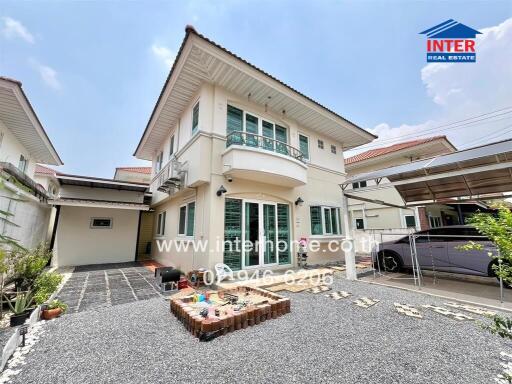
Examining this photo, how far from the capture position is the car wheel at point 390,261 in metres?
7.90

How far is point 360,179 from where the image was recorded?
22.9 feet

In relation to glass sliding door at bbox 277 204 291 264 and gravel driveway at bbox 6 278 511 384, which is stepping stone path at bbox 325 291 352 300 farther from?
glass sliding door at bbox 277 204 291 264

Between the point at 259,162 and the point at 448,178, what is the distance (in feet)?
22.1

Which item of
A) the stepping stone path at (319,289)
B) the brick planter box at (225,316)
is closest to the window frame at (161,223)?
the brick planter box at (225,316)

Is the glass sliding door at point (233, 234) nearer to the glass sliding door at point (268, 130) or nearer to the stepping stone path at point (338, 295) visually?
the glass sliding door at point (268, 130)

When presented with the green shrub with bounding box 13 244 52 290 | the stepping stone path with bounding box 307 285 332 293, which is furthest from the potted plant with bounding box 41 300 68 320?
the stepping stone path with bounding box 307 285 332 293

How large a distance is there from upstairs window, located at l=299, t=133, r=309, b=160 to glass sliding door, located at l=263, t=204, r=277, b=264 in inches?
146

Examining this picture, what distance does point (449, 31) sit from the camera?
757 centimetres

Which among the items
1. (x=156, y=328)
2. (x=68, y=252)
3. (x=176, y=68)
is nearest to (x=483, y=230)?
(x=156, y=328)

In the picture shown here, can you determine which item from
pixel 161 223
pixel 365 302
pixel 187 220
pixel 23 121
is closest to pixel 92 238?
pixel 161 223

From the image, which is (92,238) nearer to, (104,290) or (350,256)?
(104,290)

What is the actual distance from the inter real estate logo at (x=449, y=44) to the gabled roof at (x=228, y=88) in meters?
3.82

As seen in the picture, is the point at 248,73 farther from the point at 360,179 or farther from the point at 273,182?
the point at 360,179

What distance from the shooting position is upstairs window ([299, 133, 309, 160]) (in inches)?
410
